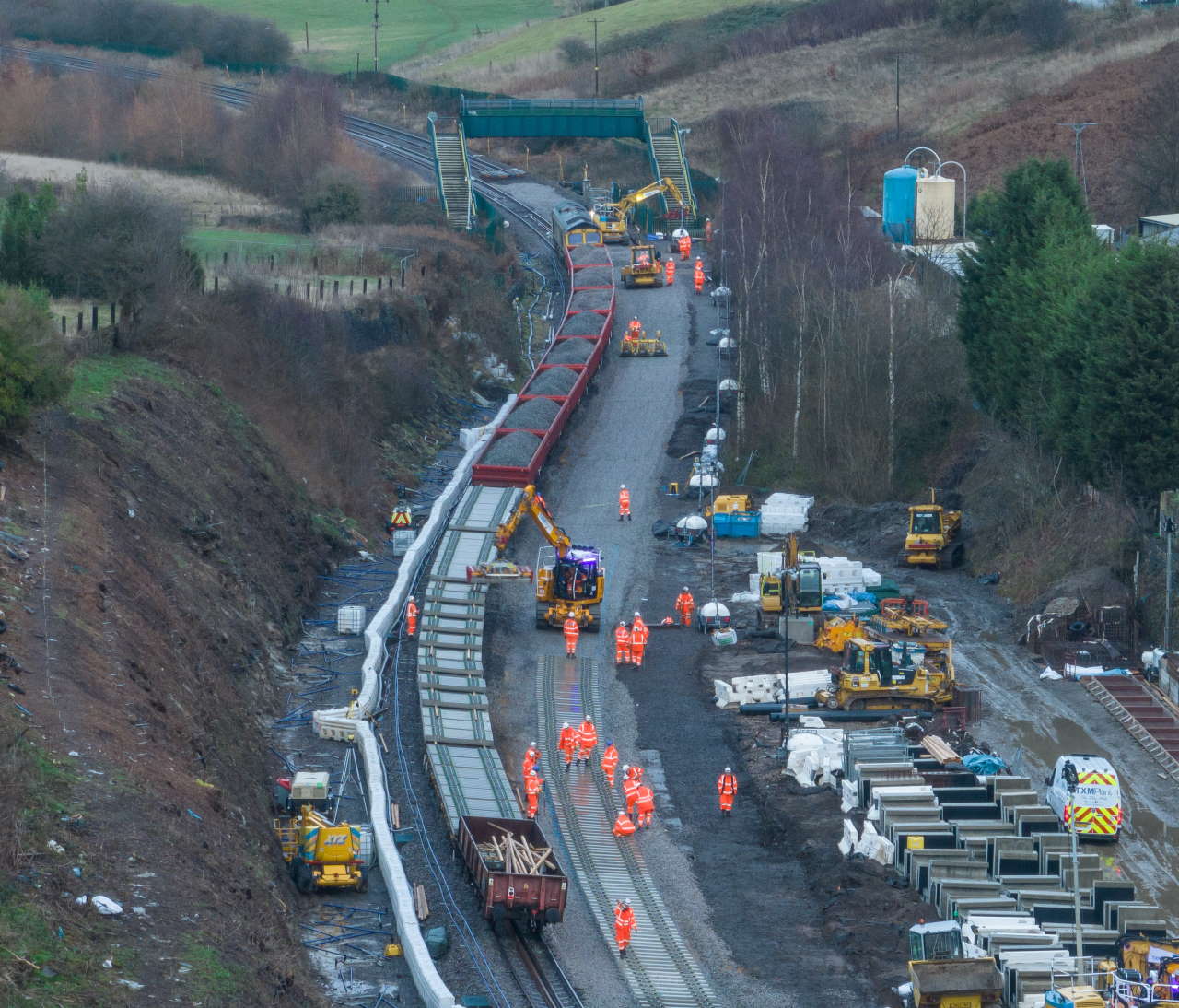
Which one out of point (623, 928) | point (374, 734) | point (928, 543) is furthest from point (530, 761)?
point (928, 543)

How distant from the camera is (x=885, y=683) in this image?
3509 cm

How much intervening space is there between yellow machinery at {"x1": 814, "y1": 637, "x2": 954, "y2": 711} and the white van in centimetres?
506

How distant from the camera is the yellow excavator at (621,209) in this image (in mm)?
73312

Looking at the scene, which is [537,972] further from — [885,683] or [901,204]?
[901,204]

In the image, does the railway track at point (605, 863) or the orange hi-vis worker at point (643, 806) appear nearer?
the railway track at point (605, 863)

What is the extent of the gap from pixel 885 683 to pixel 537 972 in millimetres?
12314

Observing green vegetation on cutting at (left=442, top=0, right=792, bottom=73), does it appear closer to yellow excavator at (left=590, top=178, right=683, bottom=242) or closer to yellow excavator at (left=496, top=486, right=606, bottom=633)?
yellow excavator at (left=590, top=178, right=683, bottom=242)

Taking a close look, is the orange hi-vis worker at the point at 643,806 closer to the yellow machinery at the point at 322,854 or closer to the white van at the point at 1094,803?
the yellow machinery at the point at 322,854

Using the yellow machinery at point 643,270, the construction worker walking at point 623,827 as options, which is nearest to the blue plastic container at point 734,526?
the construction worker walking at point 623,827

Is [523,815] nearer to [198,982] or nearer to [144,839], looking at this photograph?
[144,839]

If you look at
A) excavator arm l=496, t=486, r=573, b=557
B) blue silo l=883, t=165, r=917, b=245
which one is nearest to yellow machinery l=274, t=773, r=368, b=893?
excavator arm l=496, t=486, r=573, b=557

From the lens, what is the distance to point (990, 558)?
144 ft

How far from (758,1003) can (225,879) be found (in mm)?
7113

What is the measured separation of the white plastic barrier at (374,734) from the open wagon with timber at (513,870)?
3.39ft
